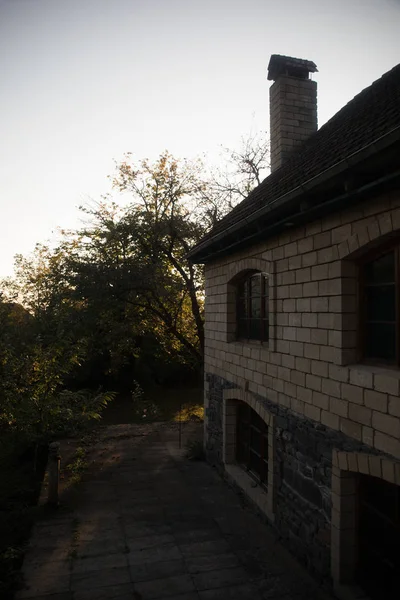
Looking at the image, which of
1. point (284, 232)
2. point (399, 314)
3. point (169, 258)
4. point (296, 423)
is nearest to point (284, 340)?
point (296, 423)

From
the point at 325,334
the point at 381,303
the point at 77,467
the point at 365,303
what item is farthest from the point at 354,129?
the point at 77,467

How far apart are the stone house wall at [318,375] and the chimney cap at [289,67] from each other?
233 inches

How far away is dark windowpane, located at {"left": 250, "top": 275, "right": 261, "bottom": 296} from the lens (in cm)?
694

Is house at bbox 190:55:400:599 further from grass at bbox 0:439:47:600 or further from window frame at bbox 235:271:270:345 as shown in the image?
grass at bbox 0:439:47:600

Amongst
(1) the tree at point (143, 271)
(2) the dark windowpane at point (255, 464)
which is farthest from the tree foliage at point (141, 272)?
(2) the dark windowpane at point (255, 464)

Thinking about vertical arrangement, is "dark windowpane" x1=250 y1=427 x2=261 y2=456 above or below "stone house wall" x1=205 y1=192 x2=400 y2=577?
below

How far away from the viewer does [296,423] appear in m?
5.32

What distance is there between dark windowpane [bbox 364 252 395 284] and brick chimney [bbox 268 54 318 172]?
244 inches

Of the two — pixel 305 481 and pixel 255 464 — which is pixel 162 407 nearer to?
pixel 255 464

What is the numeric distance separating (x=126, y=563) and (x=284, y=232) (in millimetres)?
4993

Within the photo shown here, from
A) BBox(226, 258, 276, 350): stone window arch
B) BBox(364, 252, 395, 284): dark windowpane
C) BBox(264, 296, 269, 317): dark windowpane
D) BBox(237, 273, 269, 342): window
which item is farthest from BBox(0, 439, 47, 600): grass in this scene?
BBox(364, 252, 395, 284): dark windowpane

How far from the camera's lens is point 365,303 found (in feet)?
14.4

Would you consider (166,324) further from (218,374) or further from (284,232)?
(284,232)

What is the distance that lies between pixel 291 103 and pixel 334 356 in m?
7.77
